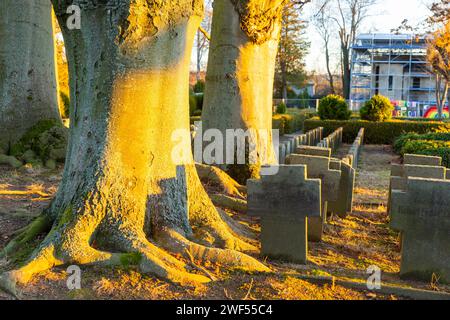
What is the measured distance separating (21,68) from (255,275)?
6.01 meters

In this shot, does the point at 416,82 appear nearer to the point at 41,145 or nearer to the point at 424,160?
the point at 424,160

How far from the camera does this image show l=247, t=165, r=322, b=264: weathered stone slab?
3.94 metres

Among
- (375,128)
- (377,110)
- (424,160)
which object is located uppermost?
(377,110)

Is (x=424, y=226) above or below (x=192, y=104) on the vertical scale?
→ below

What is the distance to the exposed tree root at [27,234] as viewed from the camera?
3.63m

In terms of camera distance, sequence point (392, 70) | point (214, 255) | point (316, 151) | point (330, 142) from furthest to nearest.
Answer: point (392, 70) → point (330, 142) → point (316, 151) → point (214, 255)

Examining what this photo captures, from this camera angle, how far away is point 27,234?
381 centimetres

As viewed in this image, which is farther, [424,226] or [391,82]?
[391,82]

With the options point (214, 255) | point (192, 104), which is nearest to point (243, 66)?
point (214, 255)

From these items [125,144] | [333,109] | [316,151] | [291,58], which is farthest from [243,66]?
[291,58]

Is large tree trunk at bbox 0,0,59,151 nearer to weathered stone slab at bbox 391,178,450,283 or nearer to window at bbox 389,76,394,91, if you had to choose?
weathered stone slab at bbox 391,178,450,283

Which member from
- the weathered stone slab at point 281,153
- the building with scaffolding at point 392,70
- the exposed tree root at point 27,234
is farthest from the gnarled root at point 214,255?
the building with scaffolding at point 392,70

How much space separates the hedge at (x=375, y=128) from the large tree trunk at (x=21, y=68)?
48.1 ft

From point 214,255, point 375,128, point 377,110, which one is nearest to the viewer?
point 214,255
